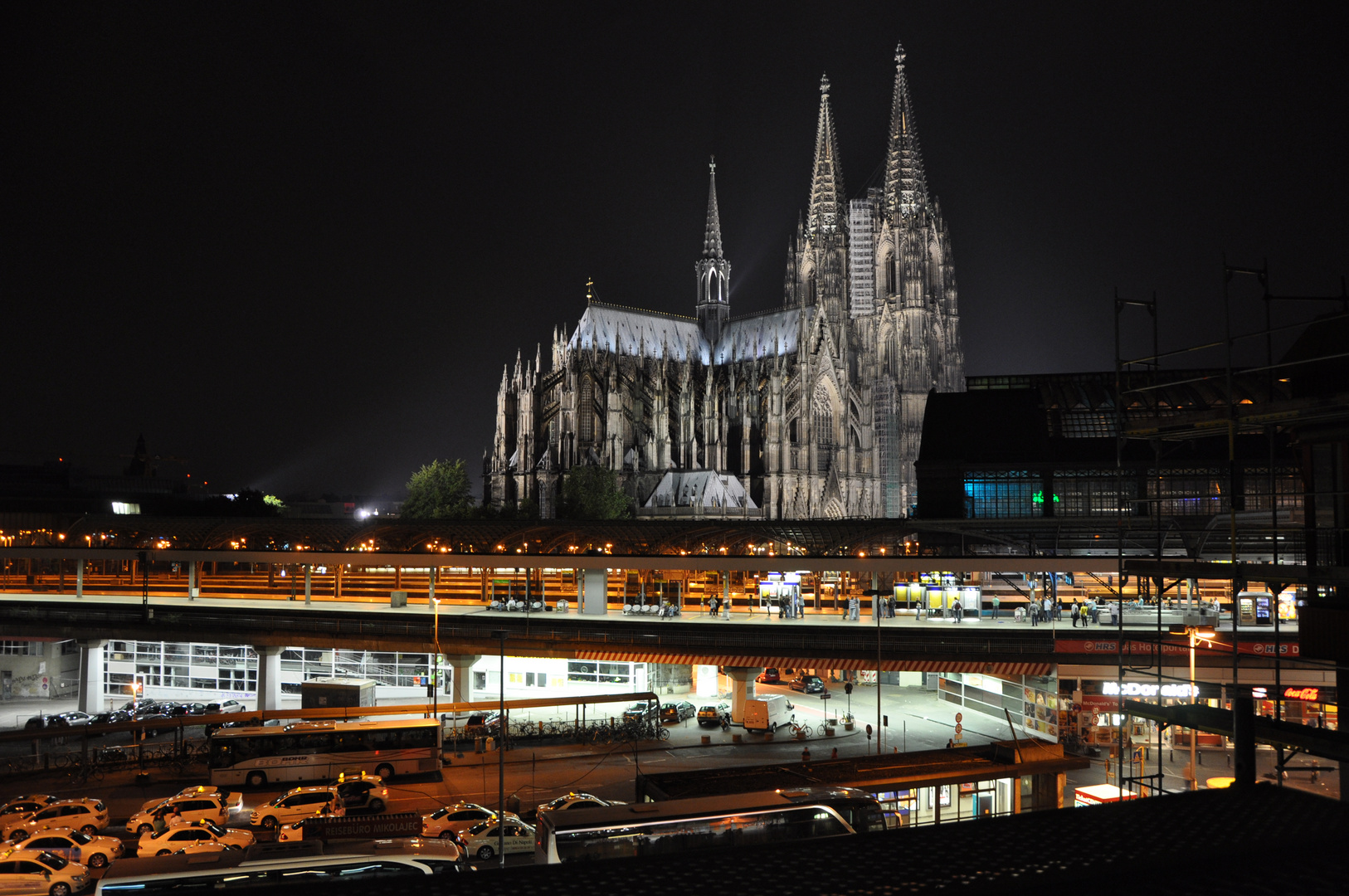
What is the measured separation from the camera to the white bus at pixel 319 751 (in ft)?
90.7

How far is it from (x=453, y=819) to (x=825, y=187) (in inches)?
4146

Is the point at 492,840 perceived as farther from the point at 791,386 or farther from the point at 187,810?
the point at 791,386

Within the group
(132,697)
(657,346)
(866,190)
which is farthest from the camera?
(866,190)

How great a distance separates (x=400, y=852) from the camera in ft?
55.4

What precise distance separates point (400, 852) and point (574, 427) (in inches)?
3205

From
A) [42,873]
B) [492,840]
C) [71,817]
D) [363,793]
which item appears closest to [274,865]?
[492,840]

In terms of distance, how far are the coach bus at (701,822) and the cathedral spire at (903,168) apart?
9852cm

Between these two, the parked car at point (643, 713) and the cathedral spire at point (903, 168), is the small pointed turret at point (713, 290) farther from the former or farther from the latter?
the parked car at point (643, 713)

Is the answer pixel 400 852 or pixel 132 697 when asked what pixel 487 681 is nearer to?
pixel 132 697

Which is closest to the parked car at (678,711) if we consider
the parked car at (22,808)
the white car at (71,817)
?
the white car at (71,817)

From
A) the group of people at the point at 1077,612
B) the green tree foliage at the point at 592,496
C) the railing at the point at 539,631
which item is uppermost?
the green tree foliage at the point at 592,496

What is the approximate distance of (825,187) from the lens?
383ft

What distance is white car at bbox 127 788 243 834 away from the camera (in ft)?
74.4

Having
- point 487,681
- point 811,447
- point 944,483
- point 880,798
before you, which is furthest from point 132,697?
point 811,447
